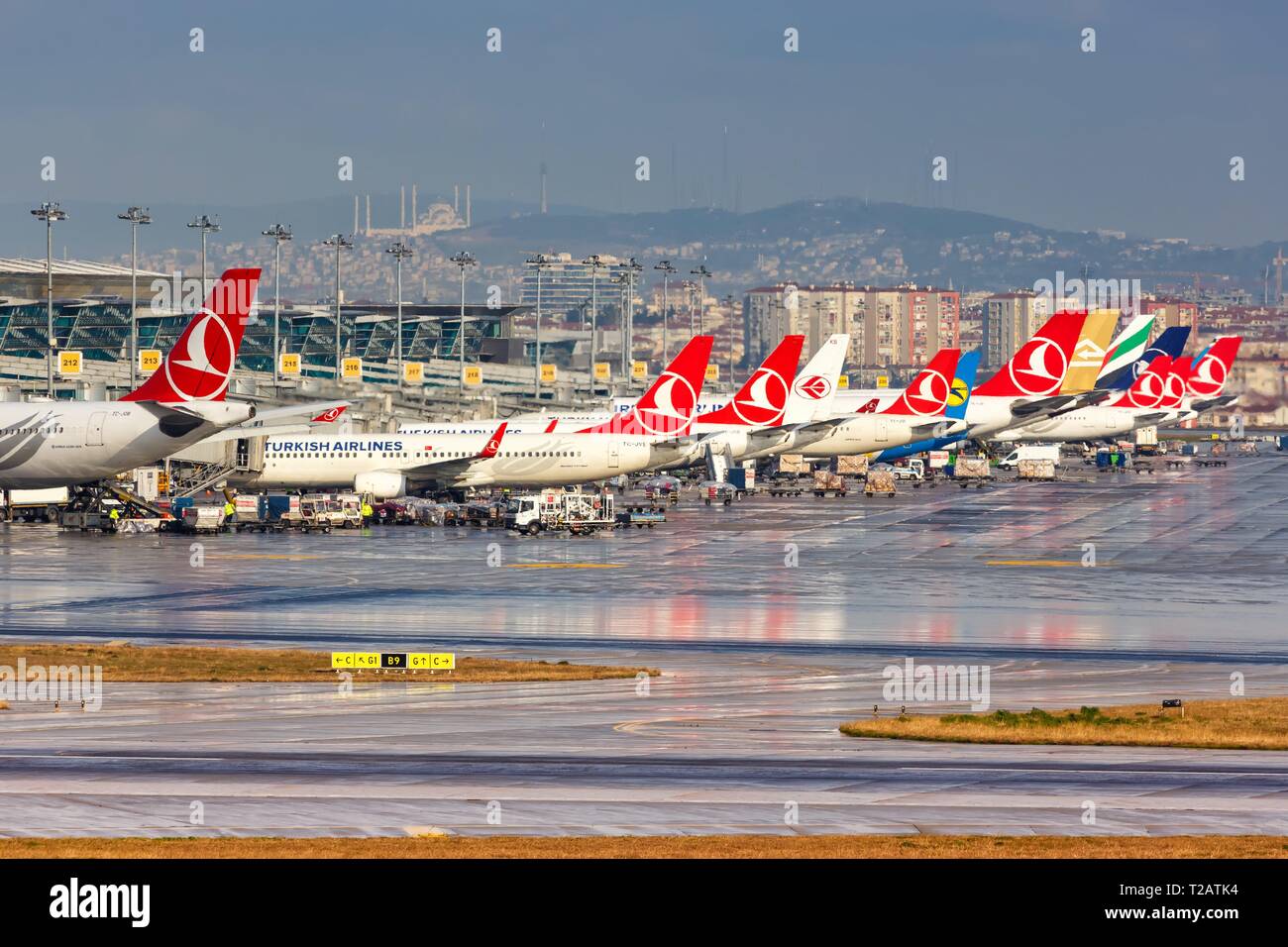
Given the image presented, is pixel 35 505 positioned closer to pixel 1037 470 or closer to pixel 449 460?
pixel 449 460

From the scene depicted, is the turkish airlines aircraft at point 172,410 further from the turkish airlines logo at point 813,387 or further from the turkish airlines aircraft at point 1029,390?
the turkish airlines aircraft at point 1029,390

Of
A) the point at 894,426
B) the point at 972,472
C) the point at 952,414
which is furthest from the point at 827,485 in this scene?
the point at 972,472

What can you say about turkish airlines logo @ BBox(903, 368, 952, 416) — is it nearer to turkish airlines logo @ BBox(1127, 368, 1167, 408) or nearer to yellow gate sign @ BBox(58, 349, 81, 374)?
turkish airlines logo @ BBox(1127, 368, 1167, 408)

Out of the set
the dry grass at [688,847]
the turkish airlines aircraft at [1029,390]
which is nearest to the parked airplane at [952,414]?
the turkish airlines aircraft at [1029,390]

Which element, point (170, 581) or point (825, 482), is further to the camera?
point (825, 482)
